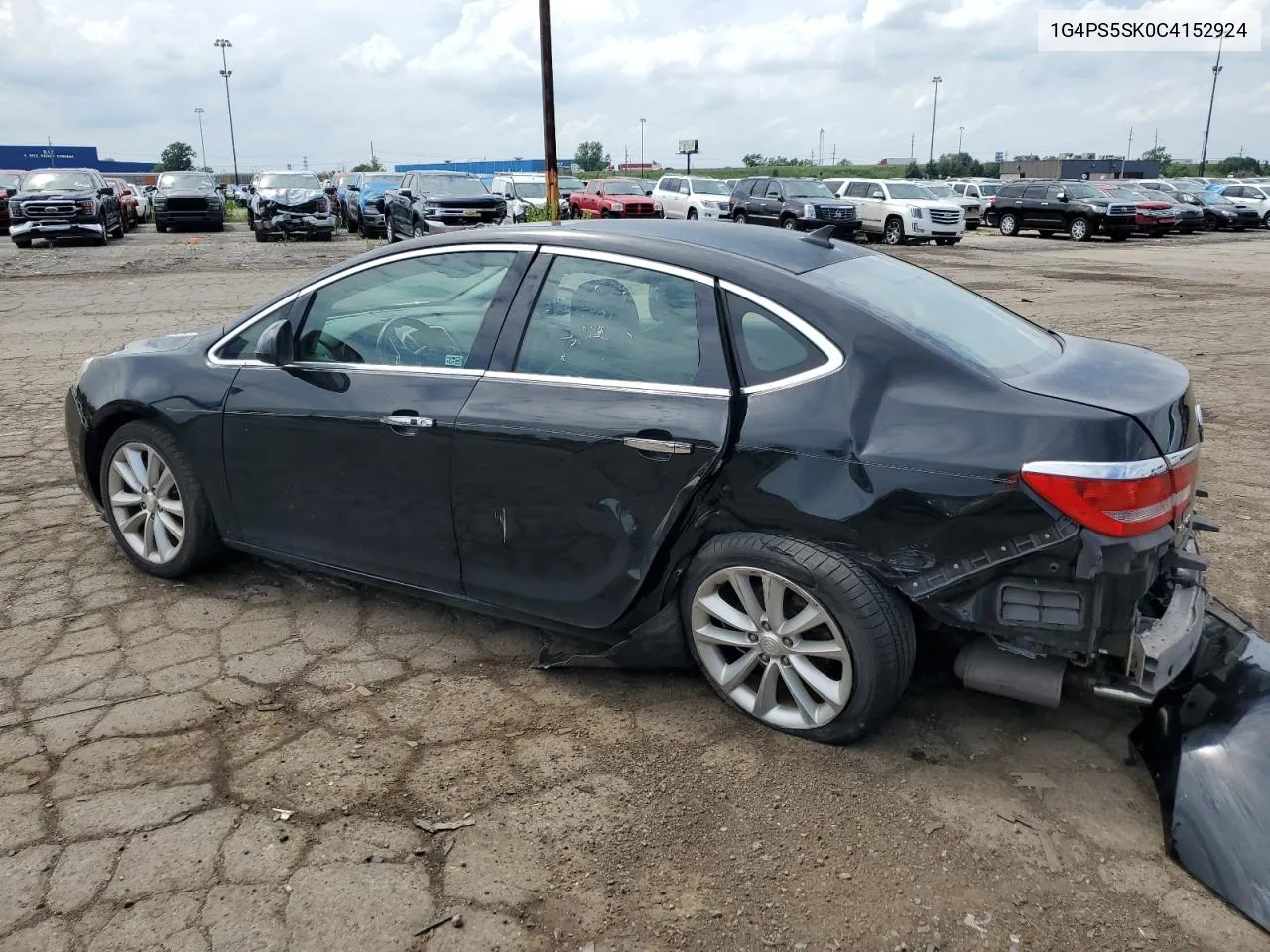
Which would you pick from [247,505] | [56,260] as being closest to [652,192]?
[56,260]

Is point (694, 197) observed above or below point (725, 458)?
above

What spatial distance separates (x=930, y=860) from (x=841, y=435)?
1.15 meters

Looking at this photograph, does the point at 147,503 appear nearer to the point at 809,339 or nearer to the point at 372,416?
the point at 372,416

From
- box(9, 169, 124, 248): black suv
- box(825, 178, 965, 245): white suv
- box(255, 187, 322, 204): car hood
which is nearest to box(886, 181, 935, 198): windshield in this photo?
box(825, 178, 965, 245): white suv

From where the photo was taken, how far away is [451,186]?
22.7 m

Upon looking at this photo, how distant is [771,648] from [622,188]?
102ft

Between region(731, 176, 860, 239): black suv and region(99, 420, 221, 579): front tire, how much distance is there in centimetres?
2367

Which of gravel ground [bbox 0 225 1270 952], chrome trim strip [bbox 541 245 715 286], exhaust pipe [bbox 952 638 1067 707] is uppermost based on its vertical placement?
chrome trim strip [bbox 541 245 715 286]

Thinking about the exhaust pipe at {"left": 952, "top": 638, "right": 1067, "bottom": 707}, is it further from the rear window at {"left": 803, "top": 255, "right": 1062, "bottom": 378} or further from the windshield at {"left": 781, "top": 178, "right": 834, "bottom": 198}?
the windshield at {"left": 781, "top": 178, "right": 834, "bottom": 198}

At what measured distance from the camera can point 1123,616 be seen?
8.95 ft

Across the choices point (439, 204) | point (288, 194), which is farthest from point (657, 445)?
point (288, 194)

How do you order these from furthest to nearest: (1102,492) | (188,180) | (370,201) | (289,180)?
(188,180)
(289,180)
(370,201)
(1102,492)

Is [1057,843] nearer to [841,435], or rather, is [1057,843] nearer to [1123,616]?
[1123,616]

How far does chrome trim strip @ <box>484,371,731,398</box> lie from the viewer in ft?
10.3
